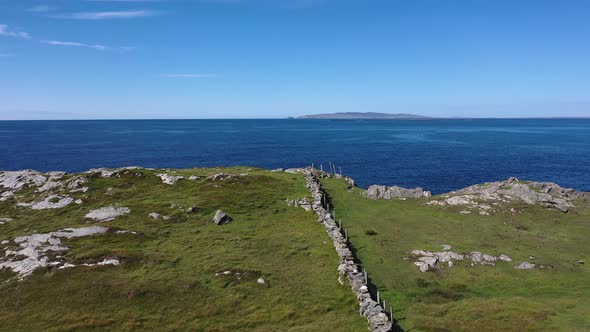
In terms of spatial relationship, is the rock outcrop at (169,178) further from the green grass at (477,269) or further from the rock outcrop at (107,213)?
the green grass at (477,269)

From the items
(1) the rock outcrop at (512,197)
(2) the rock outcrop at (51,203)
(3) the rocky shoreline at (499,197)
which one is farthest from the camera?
(2) the rock outcrop at (51,203)

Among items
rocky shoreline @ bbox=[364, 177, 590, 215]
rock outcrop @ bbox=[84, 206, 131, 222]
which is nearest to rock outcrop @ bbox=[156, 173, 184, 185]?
rock outcrop @ bbox=[84, 206, 131, 222]

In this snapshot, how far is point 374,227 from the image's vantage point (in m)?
54.6

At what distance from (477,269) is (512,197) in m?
29.4

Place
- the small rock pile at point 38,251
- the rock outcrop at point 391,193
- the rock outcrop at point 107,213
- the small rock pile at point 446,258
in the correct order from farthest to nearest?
the rock outcrop at point 391,193 → the rock outcrop at point 107,213 → the small rock pile at point 38,251 → the small rock pile at point 446,258

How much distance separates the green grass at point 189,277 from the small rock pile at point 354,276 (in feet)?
2.91

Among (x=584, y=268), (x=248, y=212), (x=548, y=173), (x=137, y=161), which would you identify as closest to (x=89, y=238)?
(x=248, y=212)

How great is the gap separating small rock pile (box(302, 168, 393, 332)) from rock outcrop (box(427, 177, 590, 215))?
20920mm

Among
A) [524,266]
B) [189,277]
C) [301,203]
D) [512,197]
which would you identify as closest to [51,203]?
[189,277]

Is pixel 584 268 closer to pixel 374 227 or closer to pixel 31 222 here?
pixel 374 227

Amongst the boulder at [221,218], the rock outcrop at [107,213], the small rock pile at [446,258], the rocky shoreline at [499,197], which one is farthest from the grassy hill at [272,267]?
the rocky shoreline at [499,197]

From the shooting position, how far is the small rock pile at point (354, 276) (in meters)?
29.4

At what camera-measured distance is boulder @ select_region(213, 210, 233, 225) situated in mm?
55781

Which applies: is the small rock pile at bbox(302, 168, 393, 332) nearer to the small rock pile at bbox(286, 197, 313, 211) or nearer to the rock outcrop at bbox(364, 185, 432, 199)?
the small rock pile at bbox(286, 197, 313, 211)
